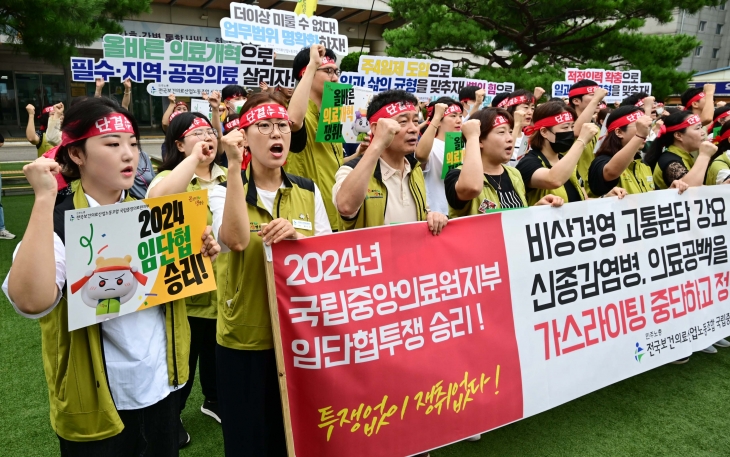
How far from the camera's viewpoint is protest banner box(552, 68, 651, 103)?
27.3 ft

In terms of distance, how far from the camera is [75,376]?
1747mm

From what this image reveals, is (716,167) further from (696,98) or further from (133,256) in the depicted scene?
(133,256)

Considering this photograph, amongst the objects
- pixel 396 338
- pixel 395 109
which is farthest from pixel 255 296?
pixel 395 109

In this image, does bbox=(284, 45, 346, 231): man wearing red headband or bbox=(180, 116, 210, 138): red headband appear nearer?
bbox=(180, 116, 210, 138): red headband

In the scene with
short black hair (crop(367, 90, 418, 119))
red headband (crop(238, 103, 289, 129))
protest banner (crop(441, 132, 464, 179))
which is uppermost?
short black hair (crop(367, 90, 418, 119))

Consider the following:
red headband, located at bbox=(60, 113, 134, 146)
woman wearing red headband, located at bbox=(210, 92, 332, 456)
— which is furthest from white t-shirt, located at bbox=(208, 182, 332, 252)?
red headband, located at bbox=(60, 113, 134, 146)

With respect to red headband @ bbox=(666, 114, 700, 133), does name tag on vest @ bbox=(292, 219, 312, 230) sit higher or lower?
lower

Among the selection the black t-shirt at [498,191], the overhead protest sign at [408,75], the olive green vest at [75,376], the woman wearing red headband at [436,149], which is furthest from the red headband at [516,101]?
the olive green vest at [75,376]

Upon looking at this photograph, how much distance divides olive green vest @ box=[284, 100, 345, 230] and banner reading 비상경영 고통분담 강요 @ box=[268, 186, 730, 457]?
1.08 meters

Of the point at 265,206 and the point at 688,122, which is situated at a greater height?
the point at 688,122

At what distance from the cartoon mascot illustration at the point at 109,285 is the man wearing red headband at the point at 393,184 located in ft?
3.26

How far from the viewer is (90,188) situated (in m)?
1.84

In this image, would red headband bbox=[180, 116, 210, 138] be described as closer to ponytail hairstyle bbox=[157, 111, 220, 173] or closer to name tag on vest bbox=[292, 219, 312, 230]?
ponytail hairstyle bbox=[157, 111, 220, 173]

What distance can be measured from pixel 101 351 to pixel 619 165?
3.29m
